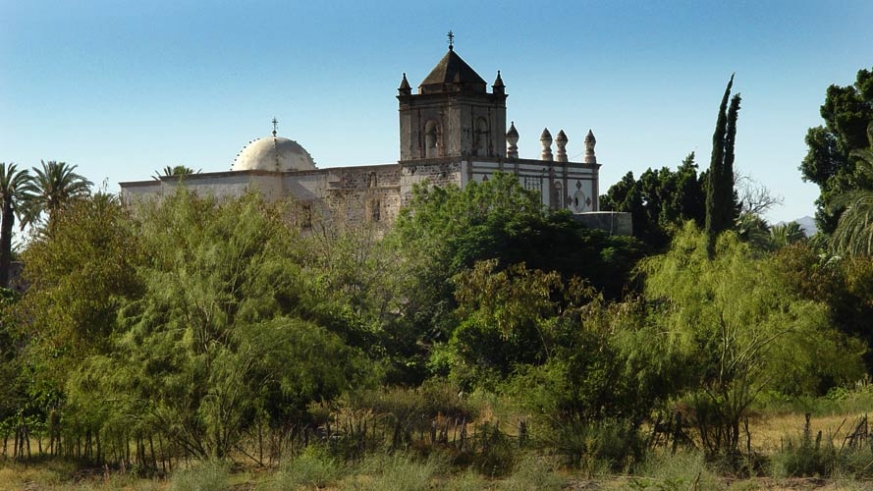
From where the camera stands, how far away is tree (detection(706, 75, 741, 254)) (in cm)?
4022

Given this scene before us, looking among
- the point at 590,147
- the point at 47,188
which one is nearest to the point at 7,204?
the point at 47,188

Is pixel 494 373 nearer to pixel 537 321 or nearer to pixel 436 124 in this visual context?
pixel 537 321

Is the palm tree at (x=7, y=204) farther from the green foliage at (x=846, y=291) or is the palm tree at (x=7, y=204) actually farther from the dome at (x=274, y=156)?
the green foliage at (x=846, y=291)

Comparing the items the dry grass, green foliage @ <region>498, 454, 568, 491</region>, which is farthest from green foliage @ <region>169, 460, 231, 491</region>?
the dry grass

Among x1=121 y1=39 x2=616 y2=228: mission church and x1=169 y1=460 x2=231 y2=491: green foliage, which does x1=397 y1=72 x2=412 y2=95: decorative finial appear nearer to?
x1=121 y1=39 x2=616 y2=228: mission church

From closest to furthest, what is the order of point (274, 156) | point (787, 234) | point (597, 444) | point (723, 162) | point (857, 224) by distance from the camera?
1. point (597, 444)
2. point (857, 224)
3. point (723, 162)
4. point (274, 156)
5. point (787, 234)

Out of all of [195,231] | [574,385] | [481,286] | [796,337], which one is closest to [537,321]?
[481,286]

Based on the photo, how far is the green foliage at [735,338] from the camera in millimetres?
23953

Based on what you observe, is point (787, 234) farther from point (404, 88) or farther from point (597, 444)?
point (597, 444)

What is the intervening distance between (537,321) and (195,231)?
6.97 meters

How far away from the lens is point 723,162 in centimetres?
4109

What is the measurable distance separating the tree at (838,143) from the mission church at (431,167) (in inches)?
390

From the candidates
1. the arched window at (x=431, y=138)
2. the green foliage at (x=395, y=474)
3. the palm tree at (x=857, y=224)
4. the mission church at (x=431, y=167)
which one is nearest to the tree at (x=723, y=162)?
the palm tree at (x=857, y=224)

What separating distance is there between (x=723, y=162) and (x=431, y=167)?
13252 mm
